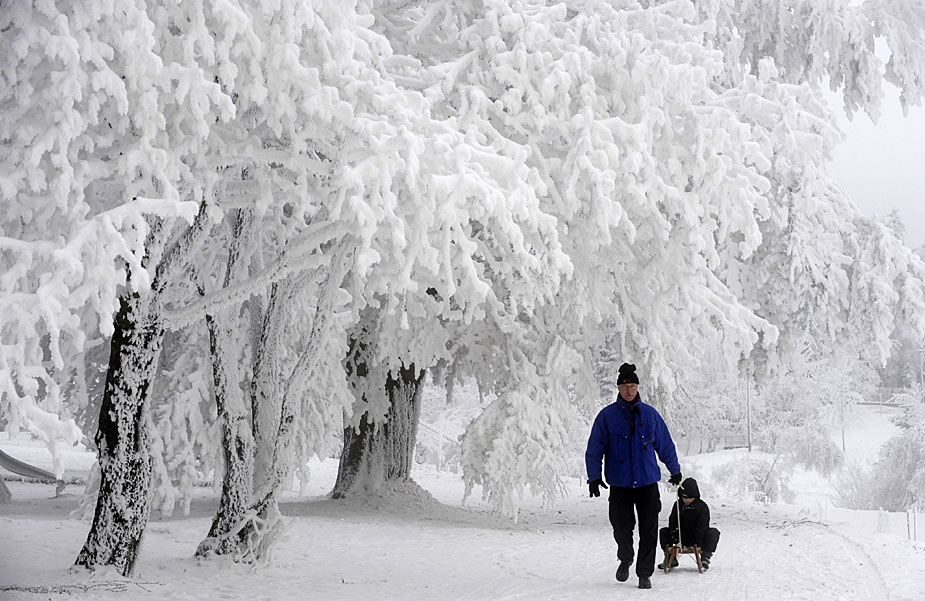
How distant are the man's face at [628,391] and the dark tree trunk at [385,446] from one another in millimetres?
7695

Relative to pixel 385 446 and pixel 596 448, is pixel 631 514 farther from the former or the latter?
pixel 385 446

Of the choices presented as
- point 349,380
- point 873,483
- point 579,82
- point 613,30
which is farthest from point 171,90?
point 873,483

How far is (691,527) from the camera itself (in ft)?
26.0

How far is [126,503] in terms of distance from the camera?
7.62 m

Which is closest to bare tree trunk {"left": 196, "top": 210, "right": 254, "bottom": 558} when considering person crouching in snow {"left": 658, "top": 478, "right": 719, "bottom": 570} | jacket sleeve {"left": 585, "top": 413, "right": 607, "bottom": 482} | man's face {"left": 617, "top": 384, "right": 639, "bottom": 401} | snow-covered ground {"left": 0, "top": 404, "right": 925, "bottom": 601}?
snow-covered ground {"left": 0, "top": 404, "right": 925, "bottom": 601}

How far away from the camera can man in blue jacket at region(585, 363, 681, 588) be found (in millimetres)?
7312

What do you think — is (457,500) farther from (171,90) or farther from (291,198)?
(171,90)

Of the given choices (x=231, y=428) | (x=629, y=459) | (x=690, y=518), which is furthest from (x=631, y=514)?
(x=231, y=428)

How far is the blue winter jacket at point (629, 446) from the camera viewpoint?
732cm

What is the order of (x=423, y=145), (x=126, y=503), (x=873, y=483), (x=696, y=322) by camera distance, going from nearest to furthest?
(x=423, y=145) < (x=126, y=503) < (x=696, y=322) < (x=873, y=483)

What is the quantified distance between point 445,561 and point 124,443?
11.5 ft

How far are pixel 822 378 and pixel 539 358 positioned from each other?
119ft

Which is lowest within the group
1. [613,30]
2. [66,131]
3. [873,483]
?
[873,483]

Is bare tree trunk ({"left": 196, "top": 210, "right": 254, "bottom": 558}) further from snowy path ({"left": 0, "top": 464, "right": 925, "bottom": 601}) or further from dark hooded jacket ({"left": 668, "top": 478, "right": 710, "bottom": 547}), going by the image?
dark hooded jacket ({"left": 668, "top": 478, "right": 710, "bottom": 547})
